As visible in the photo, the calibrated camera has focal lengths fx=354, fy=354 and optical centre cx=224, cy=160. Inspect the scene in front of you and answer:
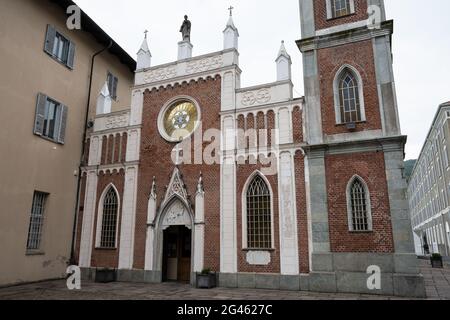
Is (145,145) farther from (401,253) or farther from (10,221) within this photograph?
(401,253)

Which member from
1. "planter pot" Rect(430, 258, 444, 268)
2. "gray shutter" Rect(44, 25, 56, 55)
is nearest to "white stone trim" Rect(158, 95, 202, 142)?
"gray shutter" Rect(44, 25, 56, 55)

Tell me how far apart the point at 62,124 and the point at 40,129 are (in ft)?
5.19

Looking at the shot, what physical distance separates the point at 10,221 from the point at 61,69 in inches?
327

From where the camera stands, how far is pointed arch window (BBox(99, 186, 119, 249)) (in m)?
18.3

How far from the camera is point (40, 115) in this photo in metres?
17.2

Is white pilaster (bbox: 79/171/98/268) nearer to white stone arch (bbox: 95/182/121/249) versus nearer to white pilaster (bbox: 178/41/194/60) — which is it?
white stone arch (bbox: 95/182/121/249)

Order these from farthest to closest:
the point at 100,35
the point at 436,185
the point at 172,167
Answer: the point at 436,185
the point at 100,35
the point at 172,167

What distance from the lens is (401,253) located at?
12.8 meters

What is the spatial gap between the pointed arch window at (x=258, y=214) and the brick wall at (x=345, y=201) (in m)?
2.62

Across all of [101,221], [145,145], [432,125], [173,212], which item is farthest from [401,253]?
[432,125]

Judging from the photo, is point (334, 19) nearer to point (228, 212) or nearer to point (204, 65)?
point (204, 65)

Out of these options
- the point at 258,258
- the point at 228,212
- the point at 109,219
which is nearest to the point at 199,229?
the point at 228,212
